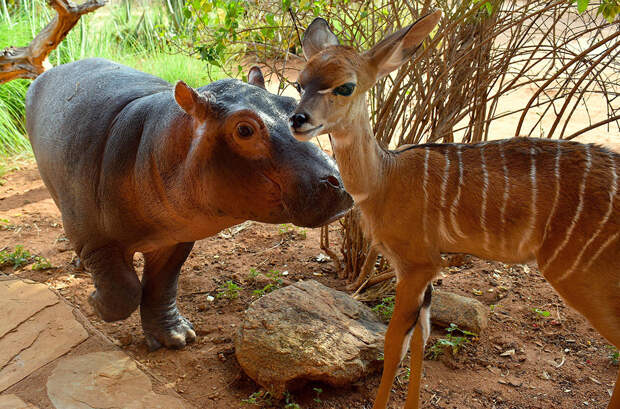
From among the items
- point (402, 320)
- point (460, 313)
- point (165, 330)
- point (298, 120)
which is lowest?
point (165, 330)

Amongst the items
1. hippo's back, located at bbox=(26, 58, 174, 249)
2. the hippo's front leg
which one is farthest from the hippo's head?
the hippo's front leg

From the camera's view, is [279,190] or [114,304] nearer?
[279,190]

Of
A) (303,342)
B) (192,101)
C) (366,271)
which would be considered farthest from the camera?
(366,271)

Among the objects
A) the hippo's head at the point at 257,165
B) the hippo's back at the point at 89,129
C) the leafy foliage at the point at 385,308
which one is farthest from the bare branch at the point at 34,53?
the leafy foliage at the point at 385,308

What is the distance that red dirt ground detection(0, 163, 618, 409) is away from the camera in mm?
3541

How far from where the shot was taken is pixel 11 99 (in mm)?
8805

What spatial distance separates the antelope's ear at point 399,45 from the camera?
2670 millimetres

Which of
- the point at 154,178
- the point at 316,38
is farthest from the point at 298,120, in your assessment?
the point at 154,178

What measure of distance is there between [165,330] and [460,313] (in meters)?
2.09

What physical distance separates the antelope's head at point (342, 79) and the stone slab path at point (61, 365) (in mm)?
1951

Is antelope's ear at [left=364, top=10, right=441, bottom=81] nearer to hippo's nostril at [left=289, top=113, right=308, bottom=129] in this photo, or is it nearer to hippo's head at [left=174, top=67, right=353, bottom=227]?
hippo's nostril at [left=289, top=113, right=308, bottom=129]

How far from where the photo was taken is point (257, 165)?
3131 mm

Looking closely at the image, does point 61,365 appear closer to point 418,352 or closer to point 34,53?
point 418,352

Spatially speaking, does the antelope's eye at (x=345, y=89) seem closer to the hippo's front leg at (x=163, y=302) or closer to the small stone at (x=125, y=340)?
the hippo's front leg at (x=163, y=302)
